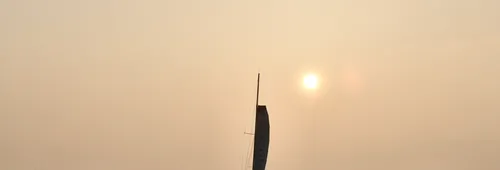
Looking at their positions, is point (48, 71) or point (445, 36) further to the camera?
point (445, 36)

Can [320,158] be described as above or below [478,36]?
below

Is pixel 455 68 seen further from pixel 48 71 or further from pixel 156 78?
pixel 48 71

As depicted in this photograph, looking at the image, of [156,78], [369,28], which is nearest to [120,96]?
[156,78]

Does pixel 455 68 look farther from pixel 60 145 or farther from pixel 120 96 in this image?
pixel 60 145

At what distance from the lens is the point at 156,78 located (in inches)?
61.4

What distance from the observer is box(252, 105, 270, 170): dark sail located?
120cm

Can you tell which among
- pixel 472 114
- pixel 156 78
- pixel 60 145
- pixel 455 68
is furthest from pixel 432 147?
pixel 60 145

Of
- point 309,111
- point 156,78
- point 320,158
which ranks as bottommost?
point 320,158

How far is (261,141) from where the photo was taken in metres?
1.22

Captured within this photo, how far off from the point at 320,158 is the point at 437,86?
633mm

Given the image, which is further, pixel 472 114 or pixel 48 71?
pixel 472 114

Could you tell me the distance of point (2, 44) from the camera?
4.83 ft

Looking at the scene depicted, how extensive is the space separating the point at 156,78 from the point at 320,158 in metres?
0.82

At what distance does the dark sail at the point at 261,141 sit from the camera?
3.94ft
